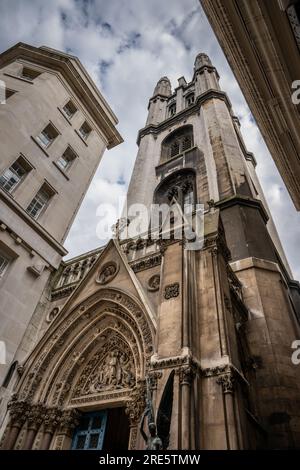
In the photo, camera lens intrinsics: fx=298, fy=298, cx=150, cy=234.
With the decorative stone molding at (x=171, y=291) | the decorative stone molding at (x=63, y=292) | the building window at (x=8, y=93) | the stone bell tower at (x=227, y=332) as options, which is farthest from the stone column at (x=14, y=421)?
the building window at (x=8, y=93)

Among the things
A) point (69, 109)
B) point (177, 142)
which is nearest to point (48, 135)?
point (69, 109)

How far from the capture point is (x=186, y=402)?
16.2 ft

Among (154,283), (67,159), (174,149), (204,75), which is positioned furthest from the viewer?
(204,75)

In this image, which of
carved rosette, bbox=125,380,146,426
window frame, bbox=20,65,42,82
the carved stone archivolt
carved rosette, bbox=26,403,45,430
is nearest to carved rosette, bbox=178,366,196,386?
carved rosette, bbox=125,380,146,426

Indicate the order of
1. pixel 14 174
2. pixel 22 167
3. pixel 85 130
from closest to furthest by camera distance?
pixel 14 174 → pixel 22 167 → pixel 85 130

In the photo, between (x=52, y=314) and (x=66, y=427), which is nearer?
(x=66, y=427)

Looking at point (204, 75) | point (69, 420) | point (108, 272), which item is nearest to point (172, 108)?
point (204, 75)

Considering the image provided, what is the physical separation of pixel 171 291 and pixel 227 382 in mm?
2314

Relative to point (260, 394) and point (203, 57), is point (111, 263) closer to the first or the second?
point (260, 394)

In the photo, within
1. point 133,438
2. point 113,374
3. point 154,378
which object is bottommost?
point 133,438

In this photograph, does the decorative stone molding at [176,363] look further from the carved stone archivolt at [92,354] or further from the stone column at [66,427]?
the stone column at [66,427]

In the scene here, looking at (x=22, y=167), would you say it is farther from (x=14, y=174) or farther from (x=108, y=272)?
(x=108, y=272)

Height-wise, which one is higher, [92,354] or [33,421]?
[92,354]

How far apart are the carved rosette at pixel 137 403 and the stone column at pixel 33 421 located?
9.11ft
